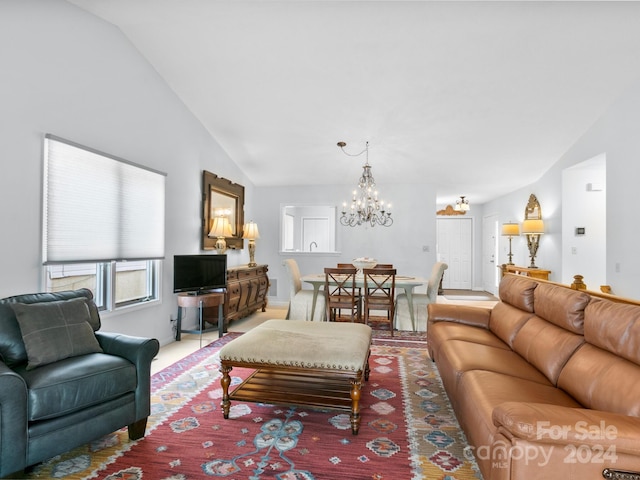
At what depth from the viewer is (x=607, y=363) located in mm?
1749

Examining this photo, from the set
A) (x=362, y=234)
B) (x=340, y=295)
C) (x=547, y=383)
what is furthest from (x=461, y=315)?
(x=362, y=234)

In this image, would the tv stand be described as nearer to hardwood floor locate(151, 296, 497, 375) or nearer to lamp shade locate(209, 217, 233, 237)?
hardwood floor locate(151, 296, 497, 375)

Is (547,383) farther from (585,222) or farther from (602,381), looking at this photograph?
(585,222)

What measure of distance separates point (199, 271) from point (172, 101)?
80.8 inches

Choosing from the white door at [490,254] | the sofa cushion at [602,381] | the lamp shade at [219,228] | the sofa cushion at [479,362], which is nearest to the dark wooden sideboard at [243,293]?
the lamp shade at [219,228]

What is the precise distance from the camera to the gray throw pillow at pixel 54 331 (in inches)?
79.0

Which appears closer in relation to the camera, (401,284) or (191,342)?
(191,342)

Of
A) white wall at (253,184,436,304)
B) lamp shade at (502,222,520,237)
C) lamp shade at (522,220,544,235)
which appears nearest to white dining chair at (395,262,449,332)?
white wall at (253,184,436,304)

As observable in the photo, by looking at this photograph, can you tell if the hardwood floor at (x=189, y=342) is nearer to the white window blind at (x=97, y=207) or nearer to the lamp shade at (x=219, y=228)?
the white window blind at (x=97, y=207)

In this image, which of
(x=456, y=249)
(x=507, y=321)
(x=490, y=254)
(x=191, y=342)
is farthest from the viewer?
(x=456, y=249)

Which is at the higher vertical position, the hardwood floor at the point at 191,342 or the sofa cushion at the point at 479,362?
the sofa cushion at the point at 479,362

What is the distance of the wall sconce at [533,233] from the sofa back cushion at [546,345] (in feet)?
13.4

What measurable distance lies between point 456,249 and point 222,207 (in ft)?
21.6

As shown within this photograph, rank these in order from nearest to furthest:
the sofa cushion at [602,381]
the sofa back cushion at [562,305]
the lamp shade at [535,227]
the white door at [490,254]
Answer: the sofa cushion at [602,381] < the sofa back cushion at [562,305] < the lamp shade at [535,227] < the white door at [490,254]
